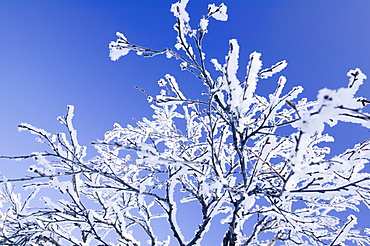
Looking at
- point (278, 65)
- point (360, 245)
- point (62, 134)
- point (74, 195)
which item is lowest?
point (360, 245)

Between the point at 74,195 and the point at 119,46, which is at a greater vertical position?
the point at 119,46

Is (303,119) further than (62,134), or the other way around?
(62,134)

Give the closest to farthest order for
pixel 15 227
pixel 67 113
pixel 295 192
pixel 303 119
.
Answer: pixel 303 119, pixel 295 192, pixel 67 113, pixel 15 227

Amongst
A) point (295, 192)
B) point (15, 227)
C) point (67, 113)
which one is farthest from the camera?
point (15, 227)

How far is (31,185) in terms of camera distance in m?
2.21

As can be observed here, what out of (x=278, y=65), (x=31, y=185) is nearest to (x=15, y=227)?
(x=31, y=185)

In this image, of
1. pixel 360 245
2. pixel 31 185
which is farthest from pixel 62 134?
pixel 360 245

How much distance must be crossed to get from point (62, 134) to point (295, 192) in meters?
2.04

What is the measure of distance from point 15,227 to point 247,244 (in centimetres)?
303

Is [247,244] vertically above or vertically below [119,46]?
below

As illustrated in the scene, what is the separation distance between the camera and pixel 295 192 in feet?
5.38

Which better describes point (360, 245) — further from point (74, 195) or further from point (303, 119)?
point (74, 195)

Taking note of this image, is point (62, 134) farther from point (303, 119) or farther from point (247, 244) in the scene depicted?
point (247, 244)

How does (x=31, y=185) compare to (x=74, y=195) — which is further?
(x=74, y=195)
